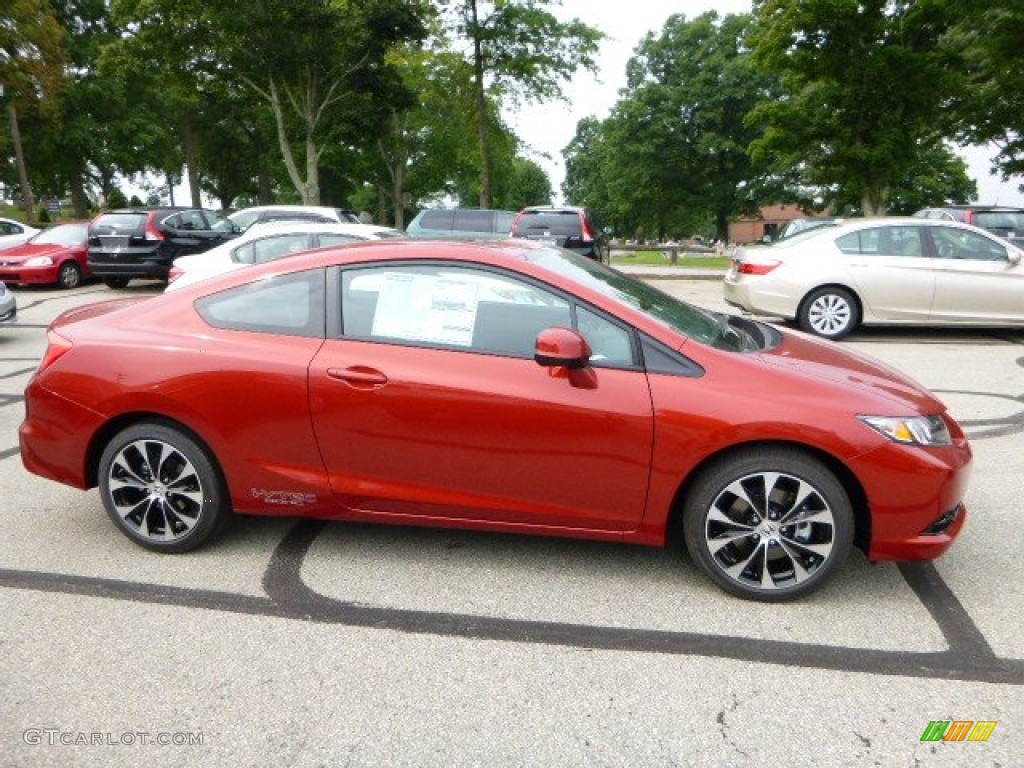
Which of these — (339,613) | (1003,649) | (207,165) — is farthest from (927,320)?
(207,165)

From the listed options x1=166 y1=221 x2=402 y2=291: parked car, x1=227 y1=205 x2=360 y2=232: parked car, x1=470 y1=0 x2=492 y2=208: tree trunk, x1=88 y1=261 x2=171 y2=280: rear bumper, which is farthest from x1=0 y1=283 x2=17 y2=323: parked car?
x1=470 y1=0 x2=492 y2=208: tree trunk

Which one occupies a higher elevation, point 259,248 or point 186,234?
point 186,234

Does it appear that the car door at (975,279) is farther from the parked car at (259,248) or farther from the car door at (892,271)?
the parked car at (259,248)

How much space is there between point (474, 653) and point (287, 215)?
14.3 meters

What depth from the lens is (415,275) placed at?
3.55m

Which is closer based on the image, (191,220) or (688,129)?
(191,220)

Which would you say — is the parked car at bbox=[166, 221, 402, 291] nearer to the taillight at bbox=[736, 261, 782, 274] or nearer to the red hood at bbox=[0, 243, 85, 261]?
the taillight at bbox=[736, 261, 782, 274]

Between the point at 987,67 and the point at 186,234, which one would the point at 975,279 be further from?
the point at 987,67

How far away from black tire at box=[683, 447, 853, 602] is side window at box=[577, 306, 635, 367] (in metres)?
0.59

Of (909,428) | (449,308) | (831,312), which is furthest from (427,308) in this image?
(831,312)

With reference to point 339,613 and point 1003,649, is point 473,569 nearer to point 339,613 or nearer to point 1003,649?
point 339,613

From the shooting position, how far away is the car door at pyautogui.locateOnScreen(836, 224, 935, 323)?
9.32 m

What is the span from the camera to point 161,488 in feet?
12.0

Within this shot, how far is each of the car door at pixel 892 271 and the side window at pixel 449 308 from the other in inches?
288
